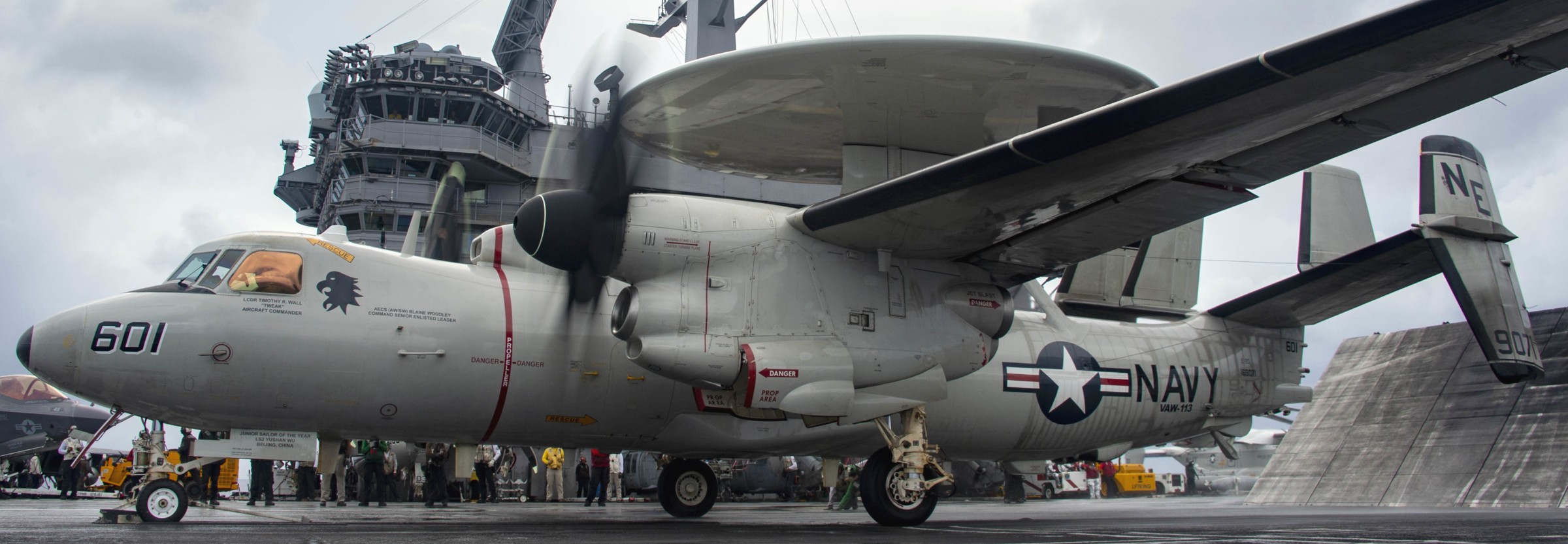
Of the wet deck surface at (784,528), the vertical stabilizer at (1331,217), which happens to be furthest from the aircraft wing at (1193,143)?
the vertical stabilizer at (1331,217)

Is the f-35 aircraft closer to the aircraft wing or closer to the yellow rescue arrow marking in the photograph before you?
the yellow rescue arrow marking

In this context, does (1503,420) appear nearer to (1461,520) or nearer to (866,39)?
(1461,520)

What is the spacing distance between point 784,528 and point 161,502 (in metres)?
6.19

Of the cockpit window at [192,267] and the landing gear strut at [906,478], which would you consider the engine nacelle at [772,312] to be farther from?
the cockpit window at [192,267]

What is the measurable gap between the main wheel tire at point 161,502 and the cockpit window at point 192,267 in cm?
202

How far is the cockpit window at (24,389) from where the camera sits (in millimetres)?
22578

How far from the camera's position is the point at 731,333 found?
9.25 m

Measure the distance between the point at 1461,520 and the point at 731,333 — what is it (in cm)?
852

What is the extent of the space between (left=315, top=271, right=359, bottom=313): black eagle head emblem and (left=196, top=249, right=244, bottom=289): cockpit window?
33.2 inches

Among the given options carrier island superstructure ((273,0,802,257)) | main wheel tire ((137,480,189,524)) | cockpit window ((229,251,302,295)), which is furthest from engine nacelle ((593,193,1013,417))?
carrier island superstructure ((273,0,802,257))

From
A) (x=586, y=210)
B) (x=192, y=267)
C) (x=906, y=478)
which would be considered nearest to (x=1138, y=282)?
(x=906, y=478)

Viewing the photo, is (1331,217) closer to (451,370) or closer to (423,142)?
(451,370)

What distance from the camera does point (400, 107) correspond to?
4588cm

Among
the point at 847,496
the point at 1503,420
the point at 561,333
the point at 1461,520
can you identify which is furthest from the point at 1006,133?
the point at 1503,420
